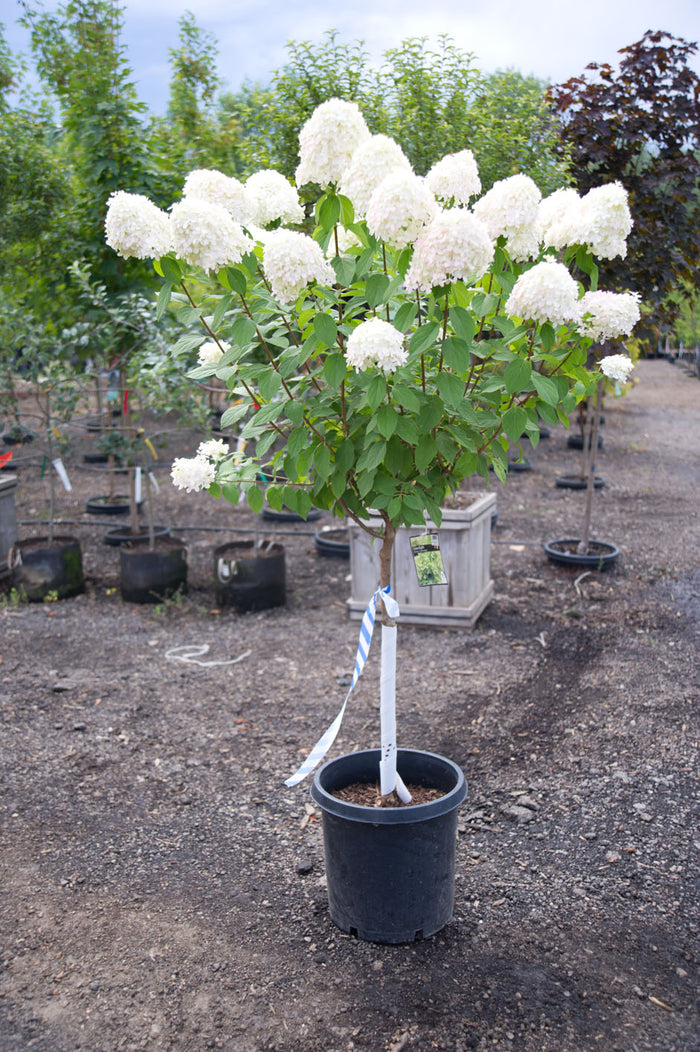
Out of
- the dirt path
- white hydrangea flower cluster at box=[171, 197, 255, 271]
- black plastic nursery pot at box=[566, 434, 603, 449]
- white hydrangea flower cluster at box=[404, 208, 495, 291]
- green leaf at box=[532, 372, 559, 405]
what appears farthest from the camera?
black plastic nursery pot at box=[566, 434, 603, 449]

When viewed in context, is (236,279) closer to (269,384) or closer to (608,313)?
(269,384)

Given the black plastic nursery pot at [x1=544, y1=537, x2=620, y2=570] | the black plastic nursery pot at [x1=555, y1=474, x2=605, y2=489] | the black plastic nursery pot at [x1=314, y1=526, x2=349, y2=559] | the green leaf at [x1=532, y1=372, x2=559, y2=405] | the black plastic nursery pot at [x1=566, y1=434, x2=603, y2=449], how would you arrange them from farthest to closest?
the black plastic nursery pot at [x1=566, y1=434, x2=603, y2=449], the black plastic nursery pot at [x1=555, y1=474, x2=605, y2=489], the black plastic nursery pot at [x1=314, y1=526, x2=349, y2=559], the black plastic nursery pot at [x1=544, y1=537, x2=620, y2=570], the green leaf at [x1=532, y1=372, x2=559, y2=405]

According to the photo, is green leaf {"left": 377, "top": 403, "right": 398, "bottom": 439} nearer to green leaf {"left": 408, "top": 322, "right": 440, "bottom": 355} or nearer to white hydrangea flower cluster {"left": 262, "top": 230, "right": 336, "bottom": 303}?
green leaf {"left": 408, "top": 322, "right": 440, "bottom": 355}

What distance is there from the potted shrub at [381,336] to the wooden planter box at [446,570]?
2544 mm

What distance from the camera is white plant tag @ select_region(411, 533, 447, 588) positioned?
7.55 ft

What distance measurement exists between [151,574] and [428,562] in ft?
12.0

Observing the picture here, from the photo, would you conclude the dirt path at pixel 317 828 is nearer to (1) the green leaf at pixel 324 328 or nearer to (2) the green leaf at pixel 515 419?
(2) the green leaf at pixel 515 419

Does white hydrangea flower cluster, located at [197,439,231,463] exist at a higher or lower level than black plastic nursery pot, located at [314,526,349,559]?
higher

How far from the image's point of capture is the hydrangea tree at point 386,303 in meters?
1.73

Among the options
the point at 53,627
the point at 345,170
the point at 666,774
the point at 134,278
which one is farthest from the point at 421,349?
the point at 134,278

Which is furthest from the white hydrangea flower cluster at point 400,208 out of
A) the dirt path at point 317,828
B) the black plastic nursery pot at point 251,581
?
the black plastic nursery pot at point 251,581

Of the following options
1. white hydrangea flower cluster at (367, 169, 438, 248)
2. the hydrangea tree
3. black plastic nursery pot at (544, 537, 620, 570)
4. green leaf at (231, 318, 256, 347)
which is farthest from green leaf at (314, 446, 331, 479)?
black plastic nursery pot at (544, 537, 620, 570)

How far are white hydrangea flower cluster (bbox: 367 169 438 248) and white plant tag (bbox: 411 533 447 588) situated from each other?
859 mm

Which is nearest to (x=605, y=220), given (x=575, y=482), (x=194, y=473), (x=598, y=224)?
(x=598, y=224)
